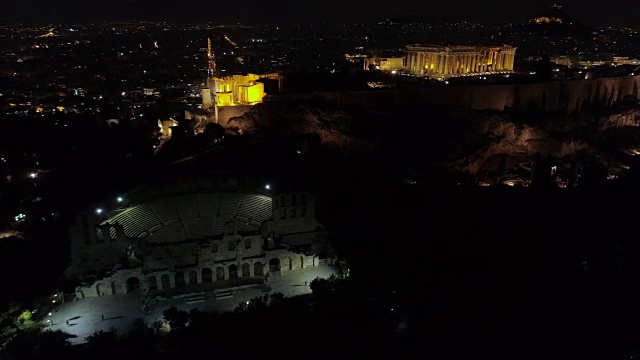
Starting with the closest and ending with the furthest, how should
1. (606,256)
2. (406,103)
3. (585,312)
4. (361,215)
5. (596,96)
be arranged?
(585,312), (606,256), (361,215), (406,103), (596,96)

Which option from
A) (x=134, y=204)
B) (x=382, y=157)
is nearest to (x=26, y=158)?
(x=134, y=204)

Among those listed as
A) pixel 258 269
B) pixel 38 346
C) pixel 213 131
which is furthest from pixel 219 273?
pixel 213 131

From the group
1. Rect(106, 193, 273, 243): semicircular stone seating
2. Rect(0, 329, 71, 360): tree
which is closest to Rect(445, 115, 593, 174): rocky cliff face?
Rect(106, 193, 273, 243): semicircular stone seating

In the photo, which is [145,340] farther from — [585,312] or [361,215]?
[585,312]

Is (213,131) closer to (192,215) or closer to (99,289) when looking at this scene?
(192,215)

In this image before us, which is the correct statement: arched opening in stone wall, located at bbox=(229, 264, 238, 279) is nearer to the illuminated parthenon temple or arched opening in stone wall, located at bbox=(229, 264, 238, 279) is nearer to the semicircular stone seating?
the semicircular stone seating

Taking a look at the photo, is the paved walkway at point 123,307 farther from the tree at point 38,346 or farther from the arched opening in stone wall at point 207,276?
the arched opening in stone wall at point 207,276
